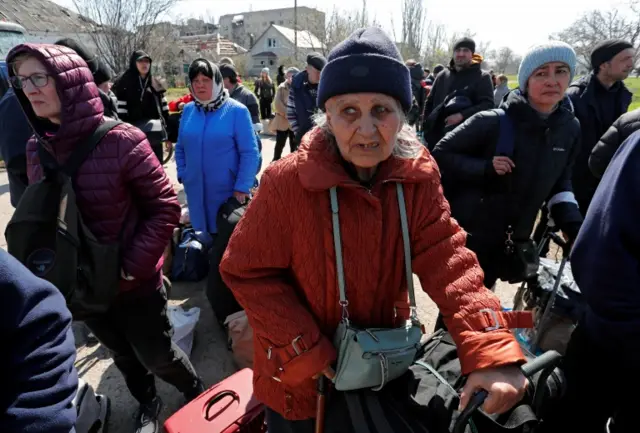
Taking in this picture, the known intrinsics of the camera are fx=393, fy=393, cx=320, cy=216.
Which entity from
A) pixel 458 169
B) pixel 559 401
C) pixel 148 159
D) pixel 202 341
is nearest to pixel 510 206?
pixel 458 169

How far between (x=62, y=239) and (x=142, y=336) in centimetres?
68

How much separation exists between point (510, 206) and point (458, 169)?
410mm

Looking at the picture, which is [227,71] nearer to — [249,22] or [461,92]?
[461,92]

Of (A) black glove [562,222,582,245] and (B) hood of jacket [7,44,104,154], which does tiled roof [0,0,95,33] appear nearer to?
(B) hood of jacket [7,44,104,154]

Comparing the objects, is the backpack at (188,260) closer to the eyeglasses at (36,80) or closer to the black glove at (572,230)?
the eyeglasses at (36,80)

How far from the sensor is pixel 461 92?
15.6 feet

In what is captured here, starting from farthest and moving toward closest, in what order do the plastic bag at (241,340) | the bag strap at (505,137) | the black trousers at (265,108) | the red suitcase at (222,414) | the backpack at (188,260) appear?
the black trousers at (265,108) → the backpack at (188,260) → the plastic bag at (241,340) → the bag strap at (505,137) → the red suitcase at (222,414)

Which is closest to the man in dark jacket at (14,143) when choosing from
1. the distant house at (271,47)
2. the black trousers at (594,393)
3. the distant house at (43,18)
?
the black trousers at (594,393)

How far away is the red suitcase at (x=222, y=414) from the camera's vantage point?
2.01 m

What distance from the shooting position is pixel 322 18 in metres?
27.7

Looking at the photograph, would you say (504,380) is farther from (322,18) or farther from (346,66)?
(322,18)

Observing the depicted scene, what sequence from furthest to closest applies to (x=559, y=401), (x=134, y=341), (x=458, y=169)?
1. (x=458, y=169)
2. (x=134, y=341)
3. (x=559, y=401)

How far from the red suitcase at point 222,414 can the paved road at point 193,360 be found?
662 mm

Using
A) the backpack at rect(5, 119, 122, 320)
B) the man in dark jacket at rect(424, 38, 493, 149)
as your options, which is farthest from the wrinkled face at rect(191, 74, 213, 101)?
the man in dark jacket at rect(424, 38, 493, 149)
